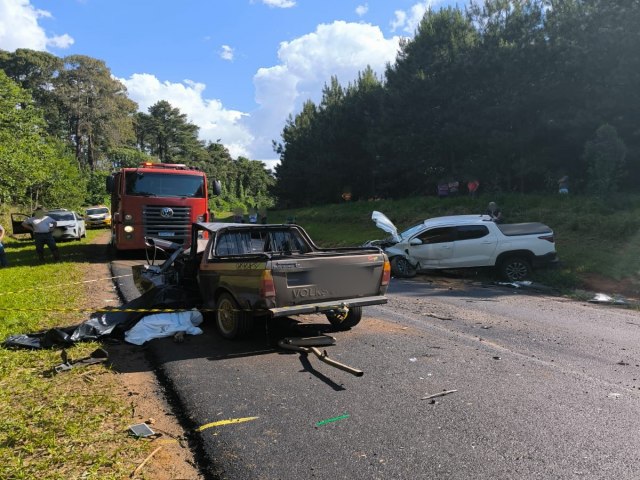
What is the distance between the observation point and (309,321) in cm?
769

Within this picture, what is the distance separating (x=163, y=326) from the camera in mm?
6887

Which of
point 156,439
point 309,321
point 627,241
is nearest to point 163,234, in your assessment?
point 309,321

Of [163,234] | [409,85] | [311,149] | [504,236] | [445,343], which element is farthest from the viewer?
[311,149]

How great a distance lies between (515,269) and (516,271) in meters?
0.06

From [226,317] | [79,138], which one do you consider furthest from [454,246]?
[79,138]

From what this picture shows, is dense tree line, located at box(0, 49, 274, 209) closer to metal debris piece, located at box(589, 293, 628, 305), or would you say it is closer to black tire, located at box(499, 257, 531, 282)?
black tire, located at box(499, 257, 531, 282)

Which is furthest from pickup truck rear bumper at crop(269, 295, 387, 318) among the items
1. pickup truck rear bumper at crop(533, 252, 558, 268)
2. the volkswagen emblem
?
the volkswagen emblem

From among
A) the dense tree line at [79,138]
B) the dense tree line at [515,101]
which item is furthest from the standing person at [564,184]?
the dense tree line at [79,138]

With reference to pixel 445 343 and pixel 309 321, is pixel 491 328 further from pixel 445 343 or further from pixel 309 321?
pixel 309 321

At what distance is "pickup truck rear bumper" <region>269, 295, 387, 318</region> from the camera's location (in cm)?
577

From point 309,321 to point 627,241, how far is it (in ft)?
41.3

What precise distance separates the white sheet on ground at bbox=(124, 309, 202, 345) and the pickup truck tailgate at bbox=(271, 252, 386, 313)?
188 cm

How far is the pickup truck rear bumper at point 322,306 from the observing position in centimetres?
577

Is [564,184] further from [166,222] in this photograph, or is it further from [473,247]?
[166,222]
